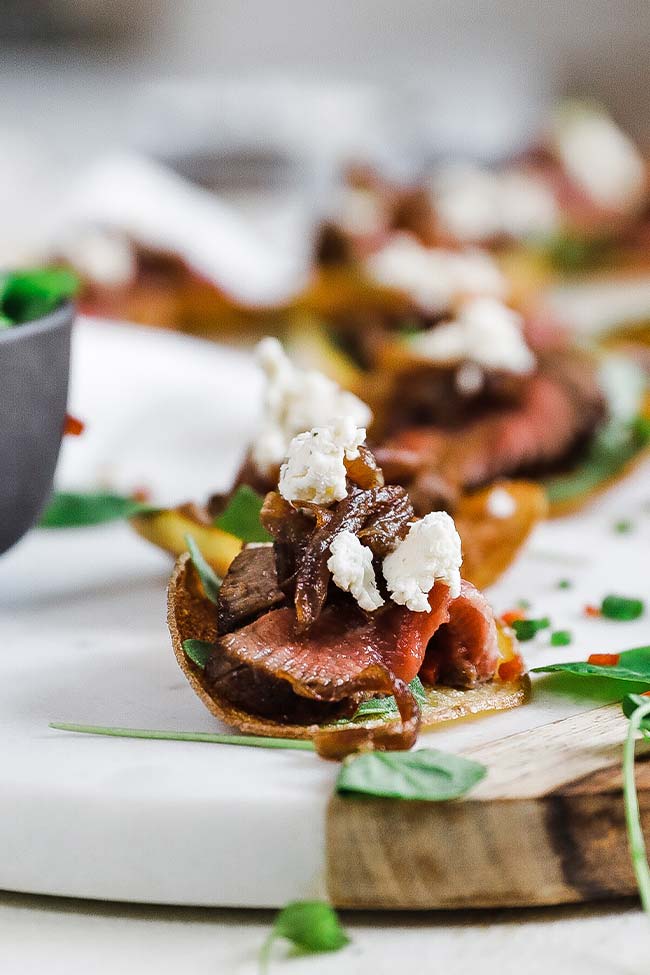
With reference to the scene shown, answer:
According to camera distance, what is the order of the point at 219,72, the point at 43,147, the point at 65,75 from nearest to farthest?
the point at 43,147 → the point at 65,75 → the point at 219,72

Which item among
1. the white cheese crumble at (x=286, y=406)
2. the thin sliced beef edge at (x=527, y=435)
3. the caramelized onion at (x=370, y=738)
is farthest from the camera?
the thin sliced beef edge at (x=527, y=435)

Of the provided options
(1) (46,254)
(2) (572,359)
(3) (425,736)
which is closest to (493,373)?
(2) (572,359)

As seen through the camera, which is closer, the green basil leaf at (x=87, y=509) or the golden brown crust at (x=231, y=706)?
the golden brown crust at (x=231, y=706)

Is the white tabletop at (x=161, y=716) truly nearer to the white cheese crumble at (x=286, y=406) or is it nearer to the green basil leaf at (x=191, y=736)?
the green basil leaf at (x=191, y=736)

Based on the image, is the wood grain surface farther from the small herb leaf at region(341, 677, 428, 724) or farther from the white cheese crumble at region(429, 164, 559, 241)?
the white cheese crumble at region(429, 164, 559, 241)

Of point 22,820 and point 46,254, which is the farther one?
point 46,254

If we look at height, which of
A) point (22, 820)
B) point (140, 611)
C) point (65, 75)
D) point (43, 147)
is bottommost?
point (22, 820)

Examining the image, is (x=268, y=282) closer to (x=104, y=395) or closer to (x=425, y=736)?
(x=104, y=395)

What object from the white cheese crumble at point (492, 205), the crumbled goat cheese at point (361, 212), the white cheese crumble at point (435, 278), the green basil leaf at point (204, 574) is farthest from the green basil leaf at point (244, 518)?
the white cheese crumble at point (492, 205)
